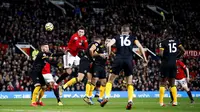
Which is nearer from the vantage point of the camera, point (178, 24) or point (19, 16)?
point (19, 16)

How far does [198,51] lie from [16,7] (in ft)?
48.0

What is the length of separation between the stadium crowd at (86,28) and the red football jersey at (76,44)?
9871 millimetres

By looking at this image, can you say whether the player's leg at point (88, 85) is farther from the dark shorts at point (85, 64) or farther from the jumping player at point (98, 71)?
the dark shorts at point (85, 64)

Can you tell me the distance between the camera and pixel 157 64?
1537 inches

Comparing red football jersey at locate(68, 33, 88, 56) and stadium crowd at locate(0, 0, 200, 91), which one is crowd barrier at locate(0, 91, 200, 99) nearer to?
stadium crowd at locate(0, 0, 200, 91)

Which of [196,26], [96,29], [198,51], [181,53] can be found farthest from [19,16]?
[181,53]

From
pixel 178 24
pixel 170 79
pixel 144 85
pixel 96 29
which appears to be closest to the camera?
pixel 170 79

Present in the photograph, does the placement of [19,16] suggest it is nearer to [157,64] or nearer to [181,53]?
[157,64]

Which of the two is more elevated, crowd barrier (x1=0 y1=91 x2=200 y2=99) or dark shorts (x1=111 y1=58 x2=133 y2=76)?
dark shorts (x1=111 y1=58 x2=133 y2=76)

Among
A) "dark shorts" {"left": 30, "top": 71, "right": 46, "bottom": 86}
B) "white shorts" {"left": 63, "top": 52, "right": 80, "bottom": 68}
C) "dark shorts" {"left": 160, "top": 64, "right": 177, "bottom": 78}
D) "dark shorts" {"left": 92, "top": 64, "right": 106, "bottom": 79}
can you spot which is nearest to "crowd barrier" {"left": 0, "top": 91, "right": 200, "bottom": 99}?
"white shorts" {"left": 63, "top": 52, "right": 80, "bottom": 68}

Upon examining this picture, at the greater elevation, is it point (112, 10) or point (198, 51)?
point (112, 10)

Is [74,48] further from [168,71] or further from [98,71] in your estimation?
[168,71]

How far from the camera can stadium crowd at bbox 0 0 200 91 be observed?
1314 inches

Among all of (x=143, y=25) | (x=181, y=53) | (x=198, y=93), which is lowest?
(x=198, y=93)
